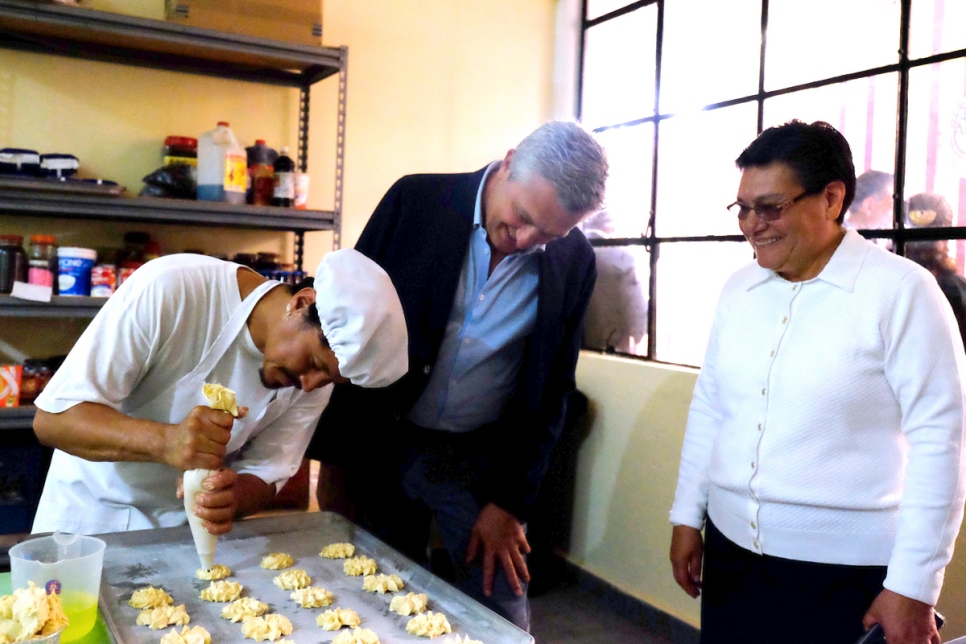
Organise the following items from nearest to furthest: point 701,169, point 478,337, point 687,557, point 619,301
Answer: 1. point 687,557
2. point 478,337
3. point 701,169
4. point 619,301

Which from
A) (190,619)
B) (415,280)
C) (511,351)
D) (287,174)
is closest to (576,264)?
(511,351)

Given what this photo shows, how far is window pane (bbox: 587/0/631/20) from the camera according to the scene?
12.0 feet

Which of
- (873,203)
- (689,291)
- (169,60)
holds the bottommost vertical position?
(689,291)

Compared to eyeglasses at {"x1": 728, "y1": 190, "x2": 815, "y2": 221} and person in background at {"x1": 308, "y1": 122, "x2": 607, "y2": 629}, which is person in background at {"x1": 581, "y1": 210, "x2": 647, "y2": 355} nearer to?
person in background at {"x1": 308, "y1": 122, "x2": 607, "y2": 629}

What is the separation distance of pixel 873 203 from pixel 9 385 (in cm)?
294

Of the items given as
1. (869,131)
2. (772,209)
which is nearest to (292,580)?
(772,209)

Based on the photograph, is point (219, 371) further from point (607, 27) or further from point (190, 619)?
point (607, 27)

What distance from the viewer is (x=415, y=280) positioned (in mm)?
1834

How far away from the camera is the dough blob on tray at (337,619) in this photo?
4.12 ft

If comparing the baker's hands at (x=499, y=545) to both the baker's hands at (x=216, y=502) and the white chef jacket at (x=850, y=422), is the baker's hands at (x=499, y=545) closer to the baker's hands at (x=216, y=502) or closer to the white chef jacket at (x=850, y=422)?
the white chef jacket at (x=850, y=422)

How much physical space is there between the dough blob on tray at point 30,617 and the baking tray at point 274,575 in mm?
175

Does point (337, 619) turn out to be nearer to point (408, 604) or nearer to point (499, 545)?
point (408, 604)

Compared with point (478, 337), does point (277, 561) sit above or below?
below

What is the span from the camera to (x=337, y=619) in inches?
49.7
